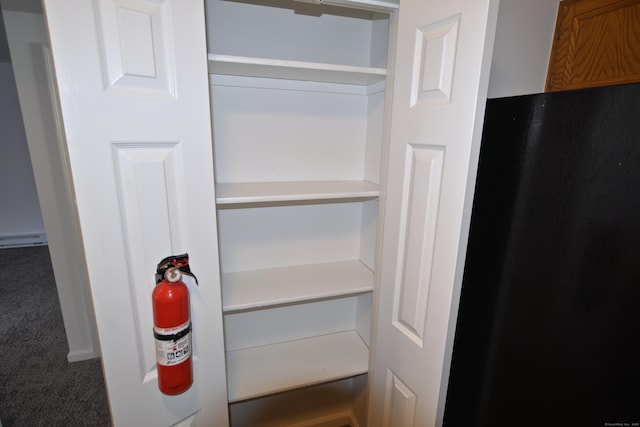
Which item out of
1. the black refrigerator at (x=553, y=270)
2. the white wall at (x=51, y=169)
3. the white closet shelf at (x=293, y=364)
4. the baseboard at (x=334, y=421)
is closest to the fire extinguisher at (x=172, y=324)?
the white closet shelf at (x=293, y=364)

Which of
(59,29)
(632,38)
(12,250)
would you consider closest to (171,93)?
(59,29)

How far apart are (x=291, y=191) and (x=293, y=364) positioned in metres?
0.90

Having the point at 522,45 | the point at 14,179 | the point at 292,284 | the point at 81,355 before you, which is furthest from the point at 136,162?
the point at 14,179

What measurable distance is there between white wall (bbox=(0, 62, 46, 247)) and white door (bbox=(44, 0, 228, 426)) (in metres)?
4.95

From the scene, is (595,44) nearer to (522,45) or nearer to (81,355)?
(522,45)

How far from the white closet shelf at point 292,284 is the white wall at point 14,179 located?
4.80m

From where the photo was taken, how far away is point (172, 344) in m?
0.98

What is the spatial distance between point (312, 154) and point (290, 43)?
509 mm

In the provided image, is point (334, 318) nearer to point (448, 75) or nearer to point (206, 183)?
point (206, 183)

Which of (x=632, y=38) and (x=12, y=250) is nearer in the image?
(x=632, y=38)

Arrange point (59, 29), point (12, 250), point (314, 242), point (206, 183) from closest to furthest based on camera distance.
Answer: point (59, 29), point (206, 183), point (314, 242), point (12, 250)

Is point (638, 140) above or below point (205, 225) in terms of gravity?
above

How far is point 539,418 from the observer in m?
0.87

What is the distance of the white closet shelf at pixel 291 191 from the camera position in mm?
1187
